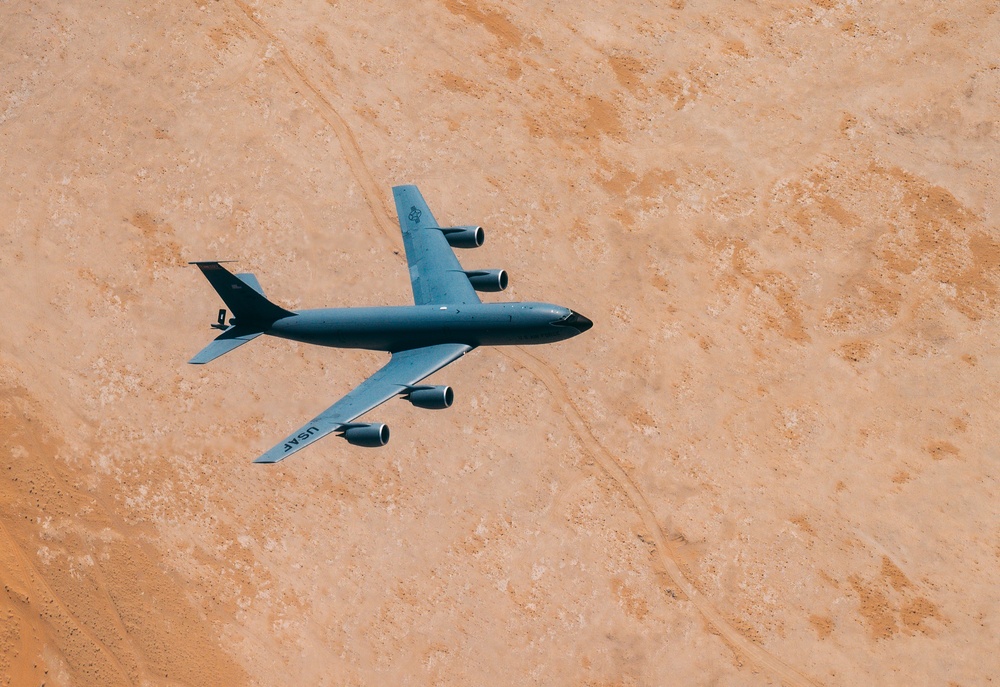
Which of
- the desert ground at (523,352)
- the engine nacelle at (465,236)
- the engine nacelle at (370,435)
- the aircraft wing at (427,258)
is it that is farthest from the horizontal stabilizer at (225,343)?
the engine nacelle at (465,236)

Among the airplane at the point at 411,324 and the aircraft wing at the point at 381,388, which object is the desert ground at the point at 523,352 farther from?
the aircraft wing at the point at 381,388

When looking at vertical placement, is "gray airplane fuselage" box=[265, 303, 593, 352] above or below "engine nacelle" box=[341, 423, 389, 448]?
above

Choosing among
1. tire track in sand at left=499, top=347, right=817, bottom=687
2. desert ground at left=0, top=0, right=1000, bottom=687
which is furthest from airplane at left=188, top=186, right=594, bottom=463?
tire track in sand at left=499, top=347, right=817, bottom=687

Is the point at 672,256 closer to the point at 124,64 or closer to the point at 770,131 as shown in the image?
the point at 770,131

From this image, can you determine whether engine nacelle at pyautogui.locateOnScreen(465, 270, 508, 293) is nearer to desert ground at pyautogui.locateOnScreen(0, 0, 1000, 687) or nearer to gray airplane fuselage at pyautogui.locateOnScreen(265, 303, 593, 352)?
gray airplane fuselage at pyautogui.locateOnScreen(265, 303, 593, 352)

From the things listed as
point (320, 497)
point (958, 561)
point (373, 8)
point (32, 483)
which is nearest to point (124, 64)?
point (373, 8)

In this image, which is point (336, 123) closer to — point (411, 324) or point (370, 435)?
point (411, 324)
